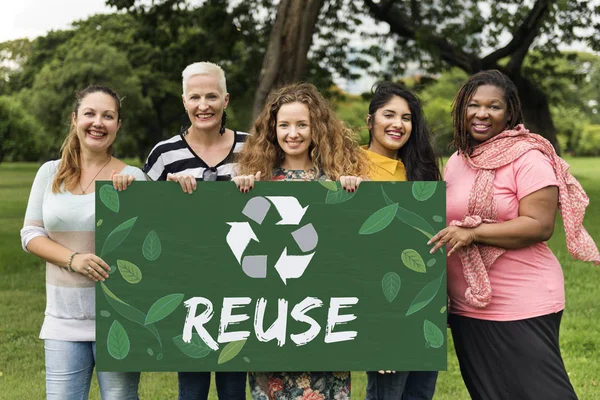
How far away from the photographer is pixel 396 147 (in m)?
3.61

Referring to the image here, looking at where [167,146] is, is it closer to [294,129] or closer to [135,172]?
[135,172]

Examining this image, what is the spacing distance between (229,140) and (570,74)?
15.5 meters

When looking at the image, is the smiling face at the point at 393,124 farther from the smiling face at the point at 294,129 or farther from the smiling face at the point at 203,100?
the smiling face at the point at 203,100

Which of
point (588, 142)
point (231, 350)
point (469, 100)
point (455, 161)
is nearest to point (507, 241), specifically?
point (455, 161)

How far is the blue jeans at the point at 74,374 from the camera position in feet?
10.8

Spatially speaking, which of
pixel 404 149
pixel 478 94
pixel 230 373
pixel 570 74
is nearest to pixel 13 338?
pixel 230 373

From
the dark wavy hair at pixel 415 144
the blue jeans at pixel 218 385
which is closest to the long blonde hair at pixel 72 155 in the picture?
the blue jeans at pixel 218 385

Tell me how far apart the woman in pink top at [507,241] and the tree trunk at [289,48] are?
22.4 ft

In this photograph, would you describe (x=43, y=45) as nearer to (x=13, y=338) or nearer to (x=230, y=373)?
(x=13, y=338)

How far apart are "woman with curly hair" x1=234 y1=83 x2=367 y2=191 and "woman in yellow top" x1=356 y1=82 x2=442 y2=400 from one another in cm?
13

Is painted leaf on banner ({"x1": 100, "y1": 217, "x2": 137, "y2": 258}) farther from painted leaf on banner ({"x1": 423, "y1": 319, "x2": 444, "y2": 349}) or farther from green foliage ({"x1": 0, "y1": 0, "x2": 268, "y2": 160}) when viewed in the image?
green foliage ({"x1": 0, "y1": 0, "x2": 268, "y2": 160})

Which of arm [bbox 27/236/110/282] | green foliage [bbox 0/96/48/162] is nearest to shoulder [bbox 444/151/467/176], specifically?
arm [bbox 27/236/110/282]

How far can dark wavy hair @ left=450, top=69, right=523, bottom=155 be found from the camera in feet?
11.2

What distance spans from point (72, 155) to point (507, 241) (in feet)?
6.62
